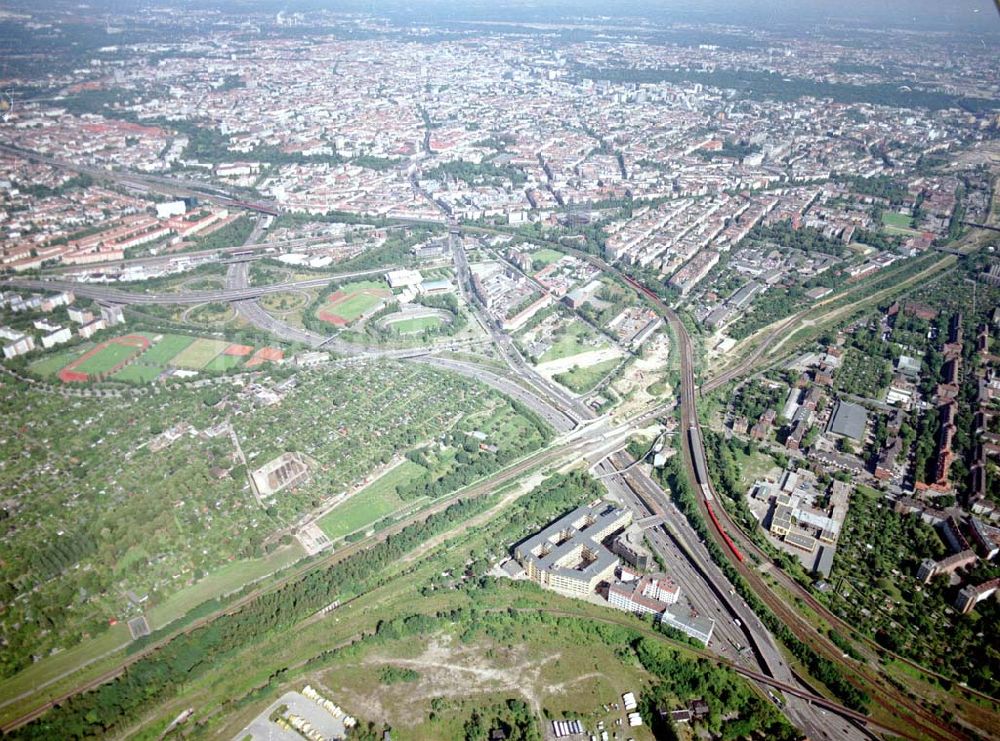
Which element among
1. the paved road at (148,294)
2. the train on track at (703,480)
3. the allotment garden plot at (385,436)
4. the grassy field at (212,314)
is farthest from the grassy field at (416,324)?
the train on track at (703,480)

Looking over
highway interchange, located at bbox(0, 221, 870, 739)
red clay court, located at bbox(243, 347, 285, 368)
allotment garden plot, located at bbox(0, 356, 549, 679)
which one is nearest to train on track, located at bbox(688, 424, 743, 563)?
highway interchange, located at bbox(0, 221, 870, 739)

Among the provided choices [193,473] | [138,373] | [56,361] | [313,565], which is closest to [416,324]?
[138,373]

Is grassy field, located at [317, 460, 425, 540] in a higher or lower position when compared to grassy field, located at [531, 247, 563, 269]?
lower

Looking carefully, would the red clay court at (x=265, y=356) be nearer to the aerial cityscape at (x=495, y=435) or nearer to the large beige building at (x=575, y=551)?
the aerial cityscape at (x=495, y=435)

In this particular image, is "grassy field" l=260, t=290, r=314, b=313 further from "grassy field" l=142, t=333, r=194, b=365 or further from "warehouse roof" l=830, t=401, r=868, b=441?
"warehouse roof" l=830, t=401, r=868, b=441

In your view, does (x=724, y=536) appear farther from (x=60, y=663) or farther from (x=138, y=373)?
(x=138, y=373)
